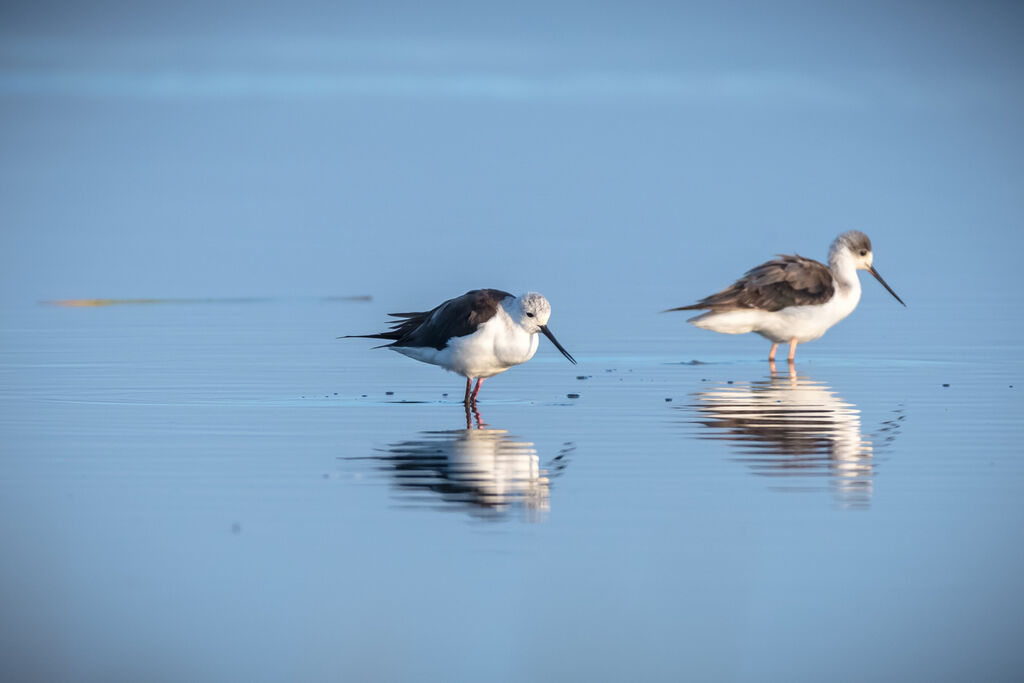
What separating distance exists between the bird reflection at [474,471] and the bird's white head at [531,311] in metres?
1.39

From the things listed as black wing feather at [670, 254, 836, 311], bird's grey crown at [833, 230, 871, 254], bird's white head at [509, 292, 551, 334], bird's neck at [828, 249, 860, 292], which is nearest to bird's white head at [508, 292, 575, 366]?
bird's white head at [509, 292, 551, 334]

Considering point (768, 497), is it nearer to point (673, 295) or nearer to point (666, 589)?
point (666, 589)

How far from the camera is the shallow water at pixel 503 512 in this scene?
6.74 m

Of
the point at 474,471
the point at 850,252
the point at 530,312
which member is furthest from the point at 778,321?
the point at 474,471

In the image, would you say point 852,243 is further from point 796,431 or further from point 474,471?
point 474,471

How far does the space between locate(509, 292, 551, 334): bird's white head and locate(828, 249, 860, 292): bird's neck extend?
635cm

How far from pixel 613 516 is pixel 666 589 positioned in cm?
142

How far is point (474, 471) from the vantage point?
9.86 m

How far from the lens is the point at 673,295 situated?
24047 millimetres

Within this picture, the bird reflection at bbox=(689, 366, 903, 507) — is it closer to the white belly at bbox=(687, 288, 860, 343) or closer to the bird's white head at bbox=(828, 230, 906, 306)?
the white belly at bbox=(687, 288, 860, 343)

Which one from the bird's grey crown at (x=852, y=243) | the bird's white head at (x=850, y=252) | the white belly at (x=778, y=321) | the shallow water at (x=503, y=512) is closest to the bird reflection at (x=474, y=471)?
the shallow water at (x=503, y=512)

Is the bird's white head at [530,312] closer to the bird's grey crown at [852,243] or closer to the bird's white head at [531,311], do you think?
the bird's white head at [531,311]

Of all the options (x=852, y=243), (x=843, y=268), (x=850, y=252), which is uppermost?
(x=852, y=243)

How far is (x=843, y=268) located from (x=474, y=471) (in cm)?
984
